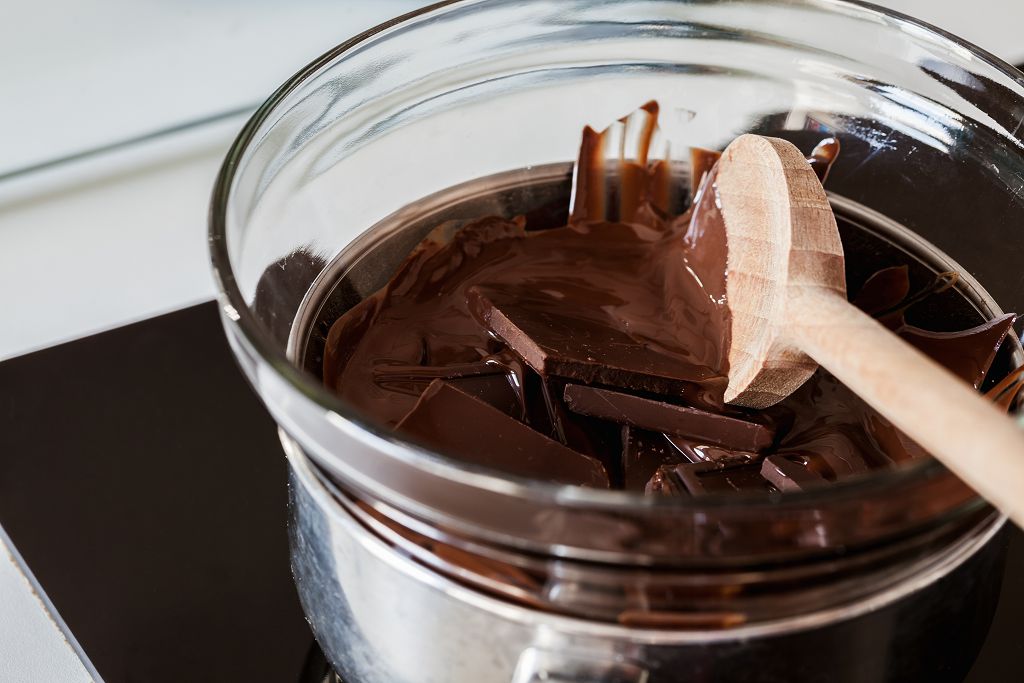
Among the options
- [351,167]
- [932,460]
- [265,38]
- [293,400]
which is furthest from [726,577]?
[265,38]

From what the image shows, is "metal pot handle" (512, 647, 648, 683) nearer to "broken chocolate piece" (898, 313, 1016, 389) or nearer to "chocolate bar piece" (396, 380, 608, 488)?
"chocolate bar piece" (396, 380, 608, 488)

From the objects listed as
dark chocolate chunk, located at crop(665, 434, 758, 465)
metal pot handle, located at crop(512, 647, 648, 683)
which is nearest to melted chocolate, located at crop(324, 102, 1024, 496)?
dark chocolate chunk, located at crop(665, 434, 758, 465)

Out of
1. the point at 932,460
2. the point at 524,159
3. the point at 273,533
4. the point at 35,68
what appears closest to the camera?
the point at 932,460

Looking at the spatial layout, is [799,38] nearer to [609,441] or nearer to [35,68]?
[609,441]

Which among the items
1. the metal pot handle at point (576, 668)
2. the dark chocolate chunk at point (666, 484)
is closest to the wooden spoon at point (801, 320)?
the dark chocolate chunk at point (666, 484)

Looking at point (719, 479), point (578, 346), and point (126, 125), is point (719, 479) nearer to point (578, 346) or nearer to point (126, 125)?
point (578, 346)

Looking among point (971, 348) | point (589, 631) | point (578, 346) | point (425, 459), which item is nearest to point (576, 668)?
Result: point (589, 631)
